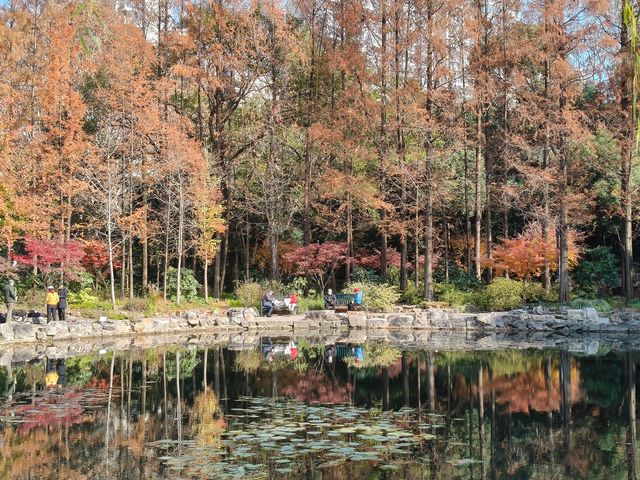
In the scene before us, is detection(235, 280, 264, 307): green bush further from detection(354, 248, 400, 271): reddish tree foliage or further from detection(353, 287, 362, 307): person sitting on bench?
detection(354, 248, 400, 271): reddish tree foliage

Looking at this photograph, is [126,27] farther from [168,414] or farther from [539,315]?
[168,414]

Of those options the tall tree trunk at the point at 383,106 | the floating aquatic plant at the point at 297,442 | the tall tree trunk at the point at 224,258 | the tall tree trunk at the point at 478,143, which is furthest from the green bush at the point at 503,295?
the floating aquatic plant at the point at 297,442

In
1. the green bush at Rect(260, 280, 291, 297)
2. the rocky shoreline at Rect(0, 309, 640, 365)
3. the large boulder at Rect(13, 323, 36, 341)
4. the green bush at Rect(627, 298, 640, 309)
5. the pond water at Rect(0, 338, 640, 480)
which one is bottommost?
the pond water at Rect(0, 338, 640, 480)

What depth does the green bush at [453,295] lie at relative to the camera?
24.4 m

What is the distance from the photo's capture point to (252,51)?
28.2m

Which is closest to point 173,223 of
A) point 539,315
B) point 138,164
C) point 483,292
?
point 138,164

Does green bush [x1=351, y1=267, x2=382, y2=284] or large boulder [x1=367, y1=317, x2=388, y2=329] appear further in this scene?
green bush [x1=351, y1=267, x2=382, y2=284]

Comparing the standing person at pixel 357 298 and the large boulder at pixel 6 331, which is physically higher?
the standing person at pixel 357 298

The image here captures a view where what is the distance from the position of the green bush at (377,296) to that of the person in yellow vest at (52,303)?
31.3 feet

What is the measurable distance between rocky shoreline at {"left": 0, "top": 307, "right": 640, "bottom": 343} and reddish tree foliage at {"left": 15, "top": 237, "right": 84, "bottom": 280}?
2.32m

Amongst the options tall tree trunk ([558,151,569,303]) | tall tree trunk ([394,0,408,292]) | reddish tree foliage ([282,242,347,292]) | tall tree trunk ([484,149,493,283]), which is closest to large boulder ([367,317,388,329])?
tall tree trunk ([394,0,408,292])

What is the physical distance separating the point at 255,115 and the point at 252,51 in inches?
126

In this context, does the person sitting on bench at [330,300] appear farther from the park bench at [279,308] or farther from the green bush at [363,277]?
the green bush at [363,277]

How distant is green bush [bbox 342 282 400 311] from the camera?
24.3 m
